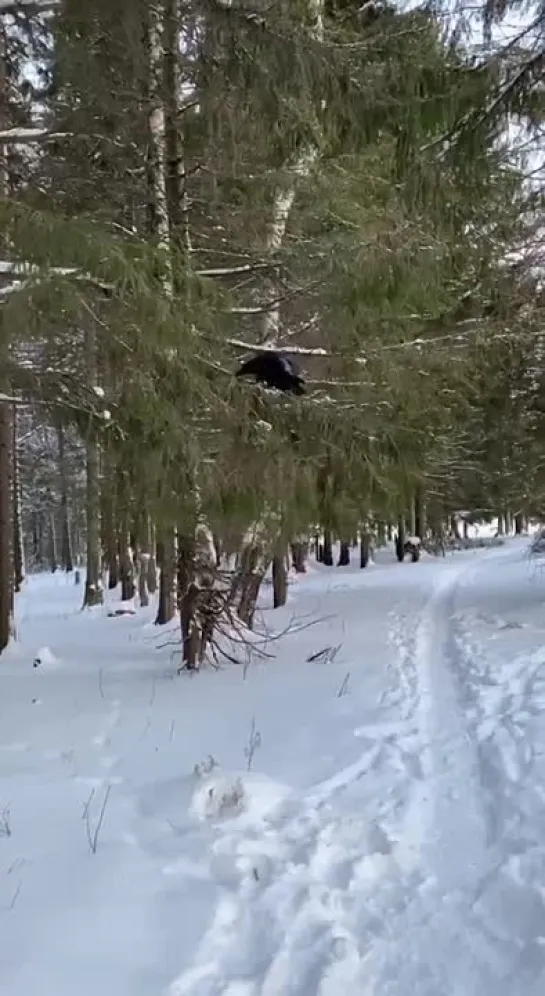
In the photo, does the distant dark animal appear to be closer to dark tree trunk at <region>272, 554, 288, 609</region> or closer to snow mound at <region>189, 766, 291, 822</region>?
snow mound at <region>189, 766, 291, 822</region>

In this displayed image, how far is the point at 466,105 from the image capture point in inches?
179

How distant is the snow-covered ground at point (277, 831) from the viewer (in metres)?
2.80

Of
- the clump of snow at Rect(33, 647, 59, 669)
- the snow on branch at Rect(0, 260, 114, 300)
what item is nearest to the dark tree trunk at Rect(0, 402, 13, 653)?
the clump of snow at Rect(33, 647, 59, 669)

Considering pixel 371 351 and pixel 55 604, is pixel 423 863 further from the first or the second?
pixel 55 604

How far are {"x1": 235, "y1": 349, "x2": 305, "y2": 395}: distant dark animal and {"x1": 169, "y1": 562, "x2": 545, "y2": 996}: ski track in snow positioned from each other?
2951 mm

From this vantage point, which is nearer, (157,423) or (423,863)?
(423,863)

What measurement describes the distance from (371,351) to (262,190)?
1.72 meters

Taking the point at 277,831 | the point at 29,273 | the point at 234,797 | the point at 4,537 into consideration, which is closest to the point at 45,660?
the point at 4,537

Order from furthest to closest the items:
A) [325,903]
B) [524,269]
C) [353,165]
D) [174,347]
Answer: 1. [524,269]
2. [353,165]
3. [174,347]
4. [325,903]

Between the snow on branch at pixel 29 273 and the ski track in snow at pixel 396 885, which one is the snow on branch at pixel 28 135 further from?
the ski track in snow at pixel 396 885

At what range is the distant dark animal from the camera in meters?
6.73

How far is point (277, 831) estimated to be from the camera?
12.8ft

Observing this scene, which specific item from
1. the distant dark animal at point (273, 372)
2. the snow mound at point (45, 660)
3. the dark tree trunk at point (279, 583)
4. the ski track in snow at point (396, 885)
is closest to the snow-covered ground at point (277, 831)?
the ski track in snow at point (396, 885)

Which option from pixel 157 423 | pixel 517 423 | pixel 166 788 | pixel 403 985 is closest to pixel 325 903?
pixel 403 985
